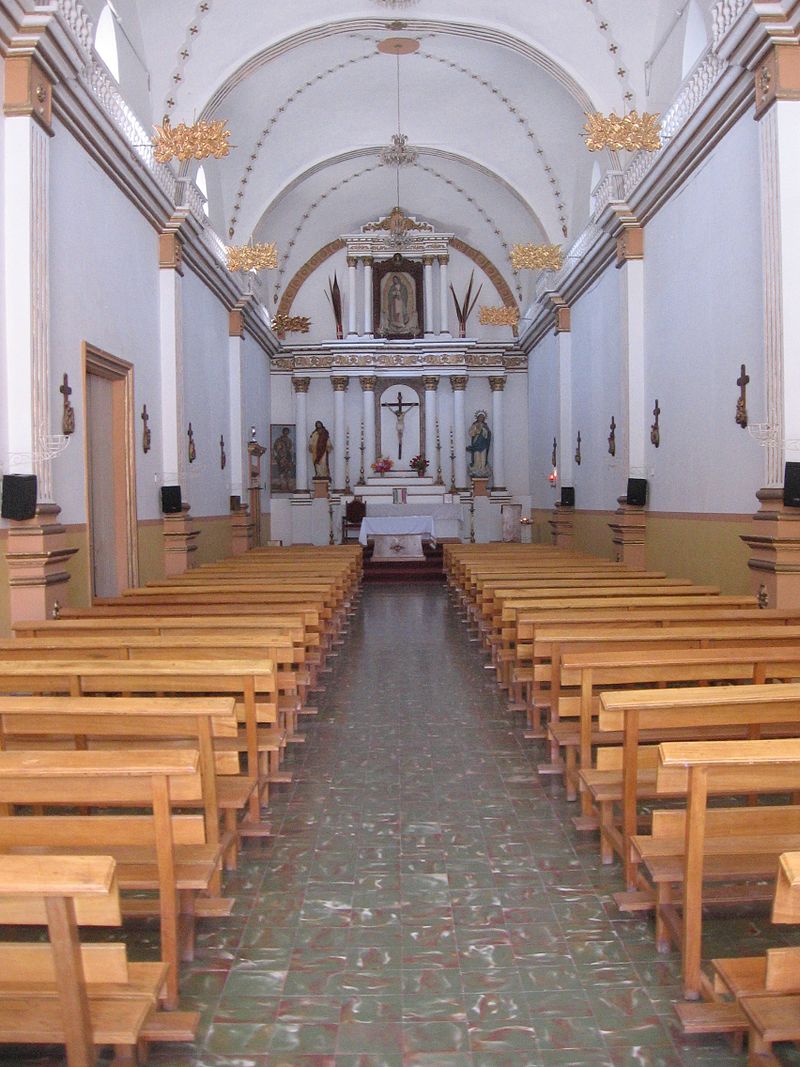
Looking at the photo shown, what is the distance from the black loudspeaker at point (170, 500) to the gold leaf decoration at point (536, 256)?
718 centimetres

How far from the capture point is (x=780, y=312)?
24.6 feet

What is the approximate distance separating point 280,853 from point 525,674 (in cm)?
240

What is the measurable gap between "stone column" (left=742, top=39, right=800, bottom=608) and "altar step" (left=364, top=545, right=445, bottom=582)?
10.1 meters

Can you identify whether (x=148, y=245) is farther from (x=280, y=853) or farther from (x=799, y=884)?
(x=799, y=884)

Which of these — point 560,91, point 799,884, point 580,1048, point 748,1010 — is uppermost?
point 560,91

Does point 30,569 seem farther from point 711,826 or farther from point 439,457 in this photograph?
point 439,457

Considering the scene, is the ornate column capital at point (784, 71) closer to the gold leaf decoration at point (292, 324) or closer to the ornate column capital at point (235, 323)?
the ornate column capital at point (235, 323)

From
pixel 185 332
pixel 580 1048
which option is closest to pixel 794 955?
pixel 580 1048

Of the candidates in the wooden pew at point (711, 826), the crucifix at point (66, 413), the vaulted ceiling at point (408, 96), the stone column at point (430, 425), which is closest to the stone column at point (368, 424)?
the stone column at point (430, 425)

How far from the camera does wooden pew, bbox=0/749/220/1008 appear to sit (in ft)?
7.78

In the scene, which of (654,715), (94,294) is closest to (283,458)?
(94,294)

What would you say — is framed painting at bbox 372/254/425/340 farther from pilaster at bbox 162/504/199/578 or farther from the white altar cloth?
pilaster at bbox 162/504/199/578

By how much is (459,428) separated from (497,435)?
910 millimetres

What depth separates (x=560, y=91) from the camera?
15.4m
